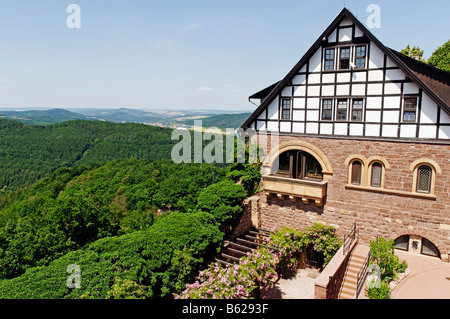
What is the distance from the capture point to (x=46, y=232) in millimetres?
14109

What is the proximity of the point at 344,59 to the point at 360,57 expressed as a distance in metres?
0.61

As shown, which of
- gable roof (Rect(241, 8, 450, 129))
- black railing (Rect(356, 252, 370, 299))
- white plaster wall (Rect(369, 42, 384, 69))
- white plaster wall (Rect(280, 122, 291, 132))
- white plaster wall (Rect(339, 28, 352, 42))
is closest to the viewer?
gable roof (Rect(241, 8, 450, 129))

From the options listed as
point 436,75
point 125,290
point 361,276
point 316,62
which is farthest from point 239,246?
point 436,75

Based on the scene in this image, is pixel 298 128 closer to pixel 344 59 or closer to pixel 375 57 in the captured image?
pixel 344 59

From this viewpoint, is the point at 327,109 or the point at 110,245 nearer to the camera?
the point at 110,245

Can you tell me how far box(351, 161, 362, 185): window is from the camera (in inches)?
535

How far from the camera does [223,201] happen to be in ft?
48.9

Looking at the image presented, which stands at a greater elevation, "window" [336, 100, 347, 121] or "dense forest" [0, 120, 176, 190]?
"window" [336, 100, 347, 121]

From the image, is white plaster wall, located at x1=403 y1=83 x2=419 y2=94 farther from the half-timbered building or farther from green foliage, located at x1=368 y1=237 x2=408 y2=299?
green foliage, located at x1=368 y1=237 x2=408 y2=299

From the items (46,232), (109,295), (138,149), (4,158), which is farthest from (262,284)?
(4,158)

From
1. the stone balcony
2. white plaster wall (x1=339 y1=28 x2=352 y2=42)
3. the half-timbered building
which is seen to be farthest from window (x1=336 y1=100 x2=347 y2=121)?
the stone balcony

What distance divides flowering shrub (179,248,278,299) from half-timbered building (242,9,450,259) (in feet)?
14.8

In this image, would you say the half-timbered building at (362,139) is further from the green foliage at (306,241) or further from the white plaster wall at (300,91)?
the green foliage at (306,241)

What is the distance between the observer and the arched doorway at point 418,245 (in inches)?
500
